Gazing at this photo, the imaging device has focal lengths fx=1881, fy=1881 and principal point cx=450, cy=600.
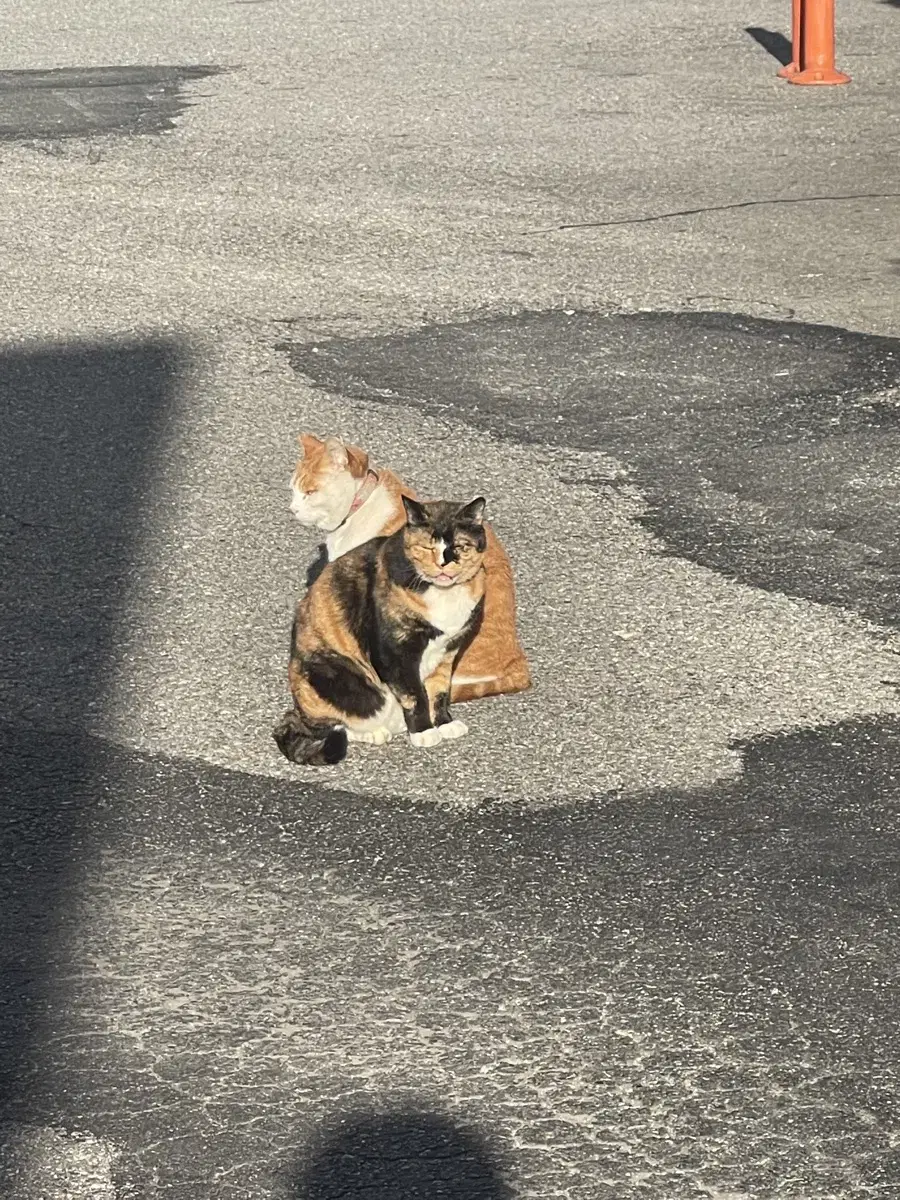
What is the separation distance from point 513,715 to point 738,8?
1336 cm

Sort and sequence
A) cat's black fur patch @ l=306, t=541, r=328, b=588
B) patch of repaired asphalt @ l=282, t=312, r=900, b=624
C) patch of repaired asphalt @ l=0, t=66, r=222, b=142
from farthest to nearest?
patch of repaired asphalt @ l=0, t=66, r=222, b=142 < patch of repaired asphalt @ l=282, t=312, r=900, b=624 < cat's black fur patch @ l=306, t=541, r=328, b=588

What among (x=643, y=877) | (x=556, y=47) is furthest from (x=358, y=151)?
(x=643, y=877)

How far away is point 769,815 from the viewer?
427cm

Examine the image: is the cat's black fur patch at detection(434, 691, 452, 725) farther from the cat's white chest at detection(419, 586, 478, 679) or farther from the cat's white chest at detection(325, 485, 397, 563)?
the cat's white chest at detection(325, 485, 397, 563)

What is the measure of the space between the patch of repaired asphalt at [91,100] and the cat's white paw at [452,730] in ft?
27.6

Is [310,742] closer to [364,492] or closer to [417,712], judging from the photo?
[417,712]

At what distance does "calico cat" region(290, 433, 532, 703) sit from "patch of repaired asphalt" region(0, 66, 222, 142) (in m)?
7.80

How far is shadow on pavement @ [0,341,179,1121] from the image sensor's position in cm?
378

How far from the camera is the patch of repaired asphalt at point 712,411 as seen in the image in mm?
5836

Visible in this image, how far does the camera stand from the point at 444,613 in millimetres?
4500

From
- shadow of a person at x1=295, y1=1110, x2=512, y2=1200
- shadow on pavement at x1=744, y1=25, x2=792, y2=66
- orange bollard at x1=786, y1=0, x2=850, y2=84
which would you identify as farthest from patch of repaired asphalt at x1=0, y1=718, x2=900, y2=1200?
shadow on pavement at x1=744, y1=25, x2=792, y2=66

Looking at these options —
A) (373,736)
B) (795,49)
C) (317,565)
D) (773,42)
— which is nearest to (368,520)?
(373,736)

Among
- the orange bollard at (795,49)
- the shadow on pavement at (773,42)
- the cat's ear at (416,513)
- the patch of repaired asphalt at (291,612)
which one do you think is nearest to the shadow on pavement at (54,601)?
the patch of repaired asphalt at (291,612)

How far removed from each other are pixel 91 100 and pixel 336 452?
29.7ft
